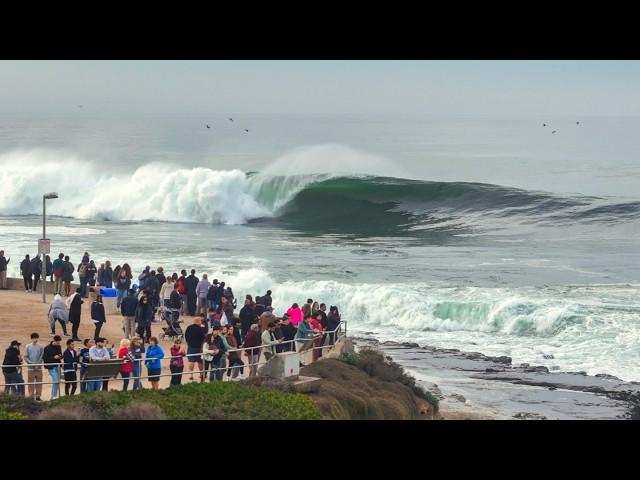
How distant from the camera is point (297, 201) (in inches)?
2368

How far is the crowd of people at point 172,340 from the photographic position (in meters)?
17.0

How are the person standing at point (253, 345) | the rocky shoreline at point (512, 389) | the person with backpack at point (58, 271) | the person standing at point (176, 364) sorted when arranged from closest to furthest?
the person standing at point (176, 364) → the person standing at point (253, 345) → the rocky shoreline at point (512, 389) → the person with backpack at point (58, 271)

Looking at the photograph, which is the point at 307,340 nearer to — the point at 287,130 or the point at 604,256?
the point at 604,256

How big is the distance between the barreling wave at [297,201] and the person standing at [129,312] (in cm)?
2977

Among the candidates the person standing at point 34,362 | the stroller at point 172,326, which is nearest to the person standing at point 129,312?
the stroller at point 172,326

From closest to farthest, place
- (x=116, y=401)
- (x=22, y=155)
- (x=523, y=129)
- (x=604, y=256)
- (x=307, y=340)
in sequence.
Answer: (x=116, y=401) → (x=307, y=340) → (x=604, y=256) → (x=22, y=155) → (x=523, y=129)

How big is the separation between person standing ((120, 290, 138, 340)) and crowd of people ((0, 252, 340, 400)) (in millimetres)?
17

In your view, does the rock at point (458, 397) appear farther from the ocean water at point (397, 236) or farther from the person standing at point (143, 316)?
the person standing at point (143, 316)

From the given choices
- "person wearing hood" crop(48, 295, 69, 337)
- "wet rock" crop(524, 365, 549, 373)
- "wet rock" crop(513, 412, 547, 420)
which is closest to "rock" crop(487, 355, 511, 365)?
"wet rock" crop(524, 365, 549, 373)

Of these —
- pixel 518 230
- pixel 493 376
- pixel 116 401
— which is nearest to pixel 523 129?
pixel 518 230

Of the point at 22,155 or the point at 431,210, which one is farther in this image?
the point at 22,155

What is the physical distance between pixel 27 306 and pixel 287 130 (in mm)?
127366

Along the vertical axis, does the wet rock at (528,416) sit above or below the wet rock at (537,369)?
below
